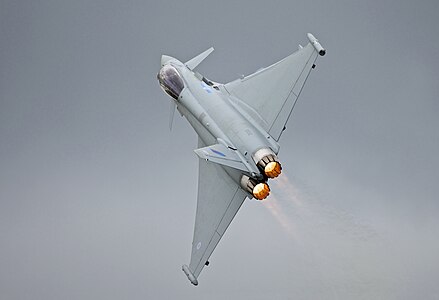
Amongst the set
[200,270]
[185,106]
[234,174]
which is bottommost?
[200,270]

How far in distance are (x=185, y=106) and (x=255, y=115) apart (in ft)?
13.8

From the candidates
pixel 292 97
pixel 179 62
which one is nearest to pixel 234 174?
pixel 292 97

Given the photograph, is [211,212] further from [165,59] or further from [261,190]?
[165,59]

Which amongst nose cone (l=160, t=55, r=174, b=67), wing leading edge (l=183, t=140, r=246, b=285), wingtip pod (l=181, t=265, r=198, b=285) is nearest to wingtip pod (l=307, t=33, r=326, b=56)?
wing leading edge (l=183, t=140, r=246, b=285)

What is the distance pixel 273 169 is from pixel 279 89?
4.91m

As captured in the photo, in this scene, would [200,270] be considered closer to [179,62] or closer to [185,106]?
[185,106]

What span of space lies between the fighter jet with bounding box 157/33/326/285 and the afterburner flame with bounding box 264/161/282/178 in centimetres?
65

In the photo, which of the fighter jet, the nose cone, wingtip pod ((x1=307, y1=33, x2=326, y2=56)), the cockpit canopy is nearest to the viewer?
the fighter jet

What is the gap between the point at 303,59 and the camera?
139 feet

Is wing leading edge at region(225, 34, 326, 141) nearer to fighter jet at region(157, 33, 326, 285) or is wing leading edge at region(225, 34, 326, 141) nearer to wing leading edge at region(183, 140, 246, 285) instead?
fighter jet at region(157, 33, 326, 285)

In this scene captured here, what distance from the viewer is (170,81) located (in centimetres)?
4544

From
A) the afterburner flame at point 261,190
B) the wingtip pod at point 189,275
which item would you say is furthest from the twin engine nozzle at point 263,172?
the wingtip pod at point 189,275

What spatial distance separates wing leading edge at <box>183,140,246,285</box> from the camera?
42094mm

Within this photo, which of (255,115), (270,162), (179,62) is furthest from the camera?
(179,62)
